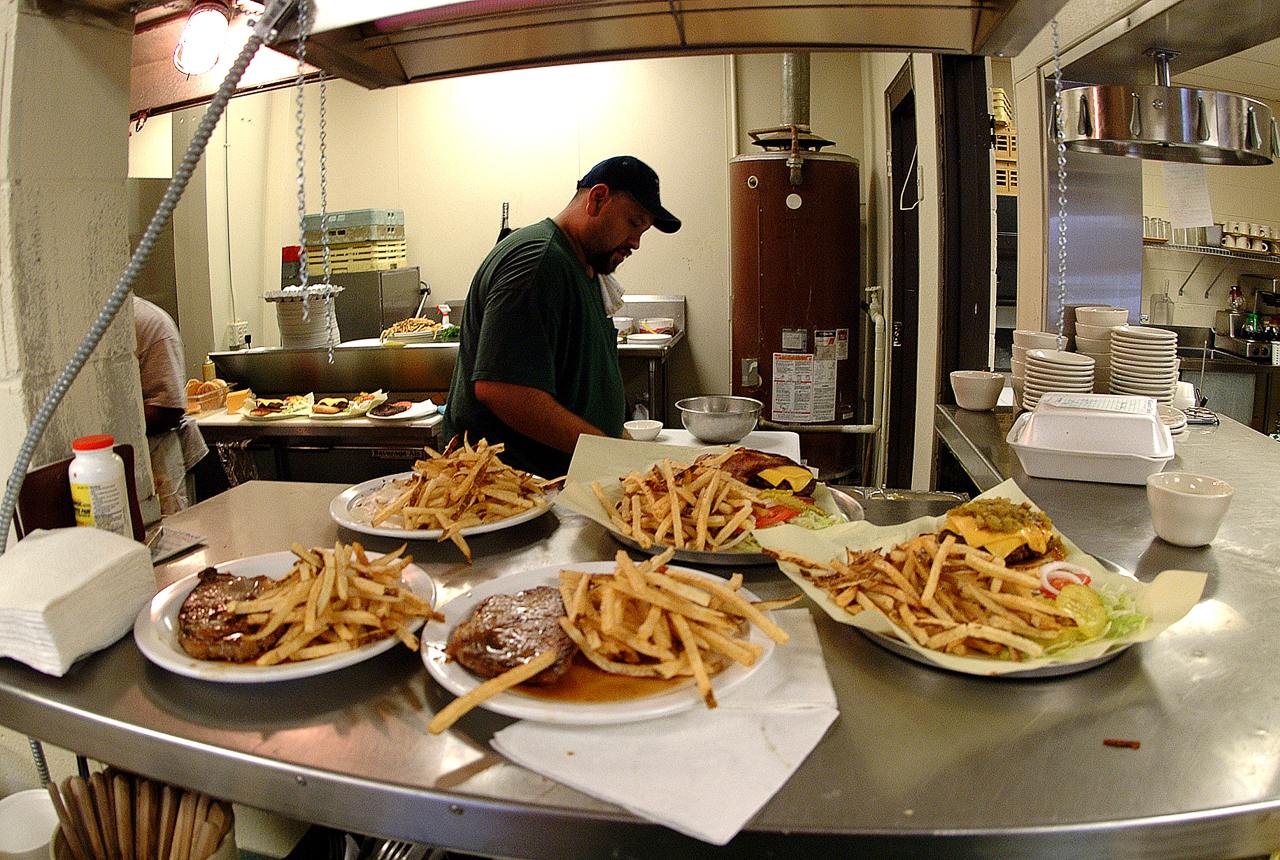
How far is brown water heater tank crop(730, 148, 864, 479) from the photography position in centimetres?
540

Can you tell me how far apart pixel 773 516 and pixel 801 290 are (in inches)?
159

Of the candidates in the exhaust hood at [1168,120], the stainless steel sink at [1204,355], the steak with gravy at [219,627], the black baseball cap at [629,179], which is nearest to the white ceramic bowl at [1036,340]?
the exhaust hood at [1168,120]

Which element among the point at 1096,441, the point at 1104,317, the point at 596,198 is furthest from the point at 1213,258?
the point at 596,198

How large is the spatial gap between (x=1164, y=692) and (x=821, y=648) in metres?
0.47

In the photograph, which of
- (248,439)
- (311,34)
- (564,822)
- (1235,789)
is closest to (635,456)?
(311,34)

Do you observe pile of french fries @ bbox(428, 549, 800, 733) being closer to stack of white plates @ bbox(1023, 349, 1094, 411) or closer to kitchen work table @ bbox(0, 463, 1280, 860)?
kitchen work table @ bbox(0, 463, 1280, 860)

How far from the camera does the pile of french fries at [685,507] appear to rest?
5.39 ft

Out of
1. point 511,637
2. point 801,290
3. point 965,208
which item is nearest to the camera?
point 511,637

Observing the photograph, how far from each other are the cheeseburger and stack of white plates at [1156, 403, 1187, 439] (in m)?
1.53

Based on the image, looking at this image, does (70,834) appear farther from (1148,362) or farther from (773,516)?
(1148,362)

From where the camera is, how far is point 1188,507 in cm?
170

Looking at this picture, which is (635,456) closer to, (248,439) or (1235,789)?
(1235,789)

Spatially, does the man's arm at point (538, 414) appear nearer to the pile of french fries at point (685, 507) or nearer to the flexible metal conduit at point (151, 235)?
the pile of french fries at point (685, 507)

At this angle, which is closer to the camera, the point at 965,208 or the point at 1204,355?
the point at 965,208
